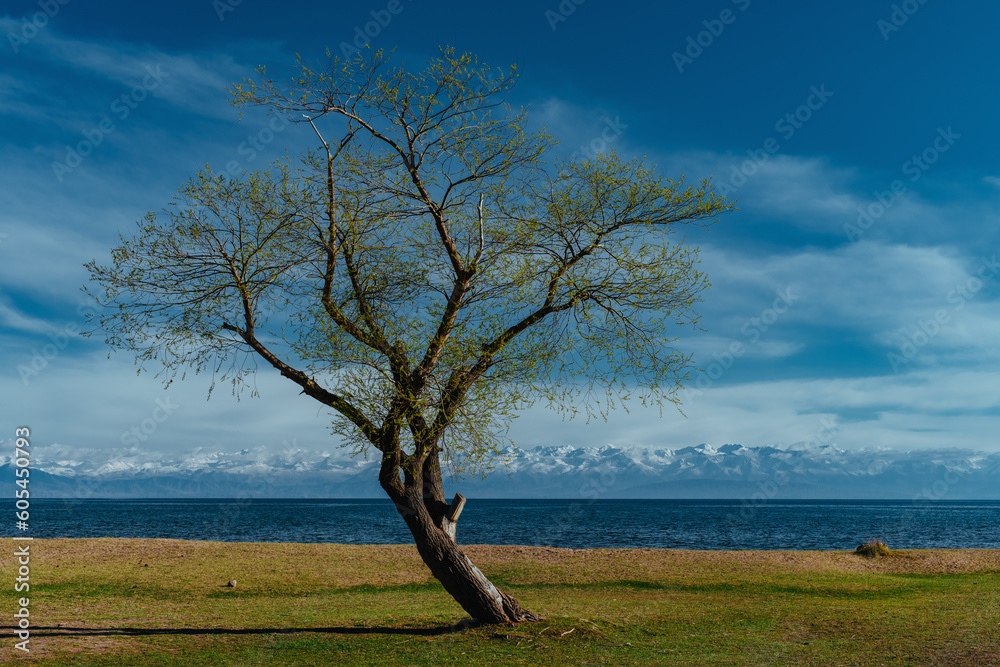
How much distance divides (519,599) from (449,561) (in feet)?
32.9

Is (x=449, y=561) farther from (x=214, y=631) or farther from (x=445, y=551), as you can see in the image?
(x=214, y=631)

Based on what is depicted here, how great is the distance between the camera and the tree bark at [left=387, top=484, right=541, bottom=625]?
16.6 m

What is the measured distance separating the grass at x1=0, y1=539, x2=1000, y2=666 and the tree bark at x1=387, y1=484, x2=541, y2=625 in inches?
22.1

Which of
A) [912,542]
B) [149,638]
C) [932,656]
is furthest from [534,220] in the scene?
[912,542]

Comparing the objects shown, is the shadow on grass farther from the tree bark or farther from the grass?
the tree bark

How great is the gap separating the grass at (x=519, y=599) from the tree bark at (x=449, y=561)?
561mm

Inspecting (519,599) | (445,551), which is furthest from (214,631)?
(519,599)

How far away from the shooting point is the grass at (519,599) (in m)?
15.0

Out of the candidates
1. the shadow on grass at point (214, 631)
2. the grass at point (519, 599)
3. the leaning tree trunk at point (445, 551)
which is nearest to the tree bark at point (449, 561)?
the leaning tree trunk at point (445, 551)

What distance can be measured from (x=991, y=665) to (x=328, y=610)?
18.4m

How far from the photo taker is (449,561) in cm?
1664

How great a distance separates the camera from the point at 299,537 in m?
78.1

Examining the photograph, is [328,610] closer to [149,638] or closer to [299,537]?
[149,638]

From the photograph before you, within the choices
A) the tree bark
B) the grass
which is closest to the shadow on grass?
the grass
